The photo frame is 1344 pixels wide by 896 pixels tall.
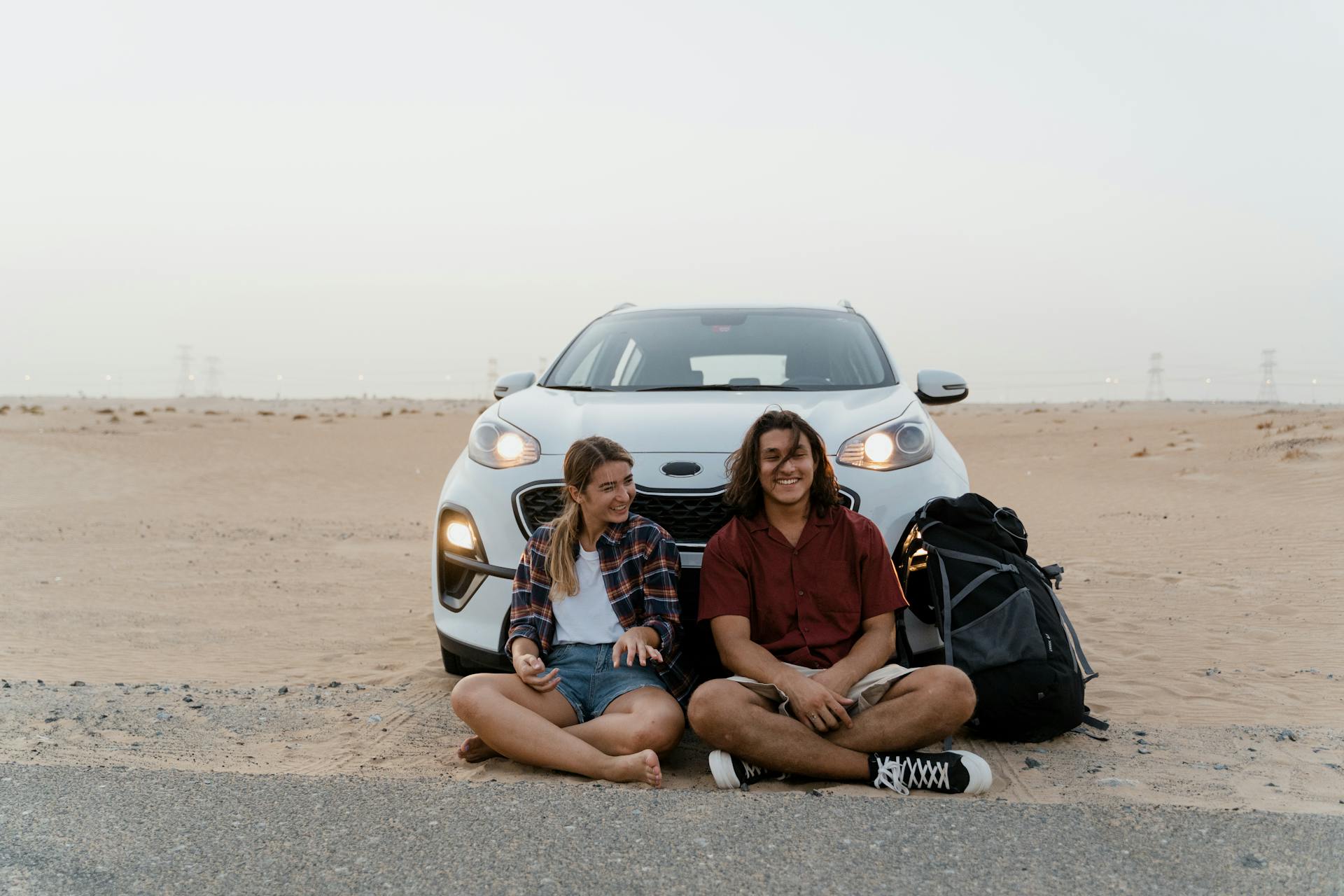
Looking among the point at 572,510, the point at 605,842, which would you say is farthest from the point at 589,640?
the point at 605,842

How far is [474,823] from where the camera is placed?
3197mm

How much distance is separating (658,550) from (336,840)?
1.55 metres

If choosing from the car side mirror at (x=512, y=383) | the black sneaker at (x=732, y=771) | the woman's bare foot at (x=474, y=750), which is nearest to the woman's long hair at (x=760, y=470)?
the black sneaker at (x=732, y=771)

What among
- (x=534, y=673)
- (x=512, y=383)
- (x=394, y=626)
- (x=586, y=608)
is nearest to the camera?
(x=534, y=673)

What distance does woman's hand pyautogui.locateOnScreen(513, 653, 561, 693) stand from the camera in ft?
13.0

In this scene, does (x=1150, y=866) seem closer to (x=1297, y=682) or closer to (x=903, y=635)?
(x=903, y=635)

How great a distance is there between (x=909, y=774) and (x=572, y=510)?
153 centimetres

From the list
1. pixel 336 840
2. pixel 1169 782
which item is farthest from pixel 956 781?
pixel 336 840

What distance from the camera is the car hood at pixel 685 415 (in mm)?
4508

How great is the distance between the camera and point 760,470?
4074 mm

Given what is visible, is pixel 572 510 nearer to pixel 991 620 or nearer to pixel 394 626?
pixel 991 620

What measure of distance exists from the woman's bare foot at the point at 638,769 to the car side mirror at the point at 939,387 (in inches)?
98.2

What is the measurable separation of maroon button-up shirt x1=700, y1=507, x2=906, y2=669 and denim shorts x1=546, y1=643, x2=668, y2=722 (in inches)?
15.3

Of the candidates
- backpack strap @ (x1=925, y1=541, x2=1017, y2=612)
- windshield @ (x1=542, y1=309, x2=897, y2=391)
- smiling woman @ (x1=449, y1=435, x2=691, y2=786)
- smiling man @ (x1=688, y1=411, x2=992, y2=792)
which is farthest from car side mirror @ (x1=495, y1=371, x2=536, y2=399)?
backpack strap @ (x1=925, y1=541, x2=1017, y2=612)
